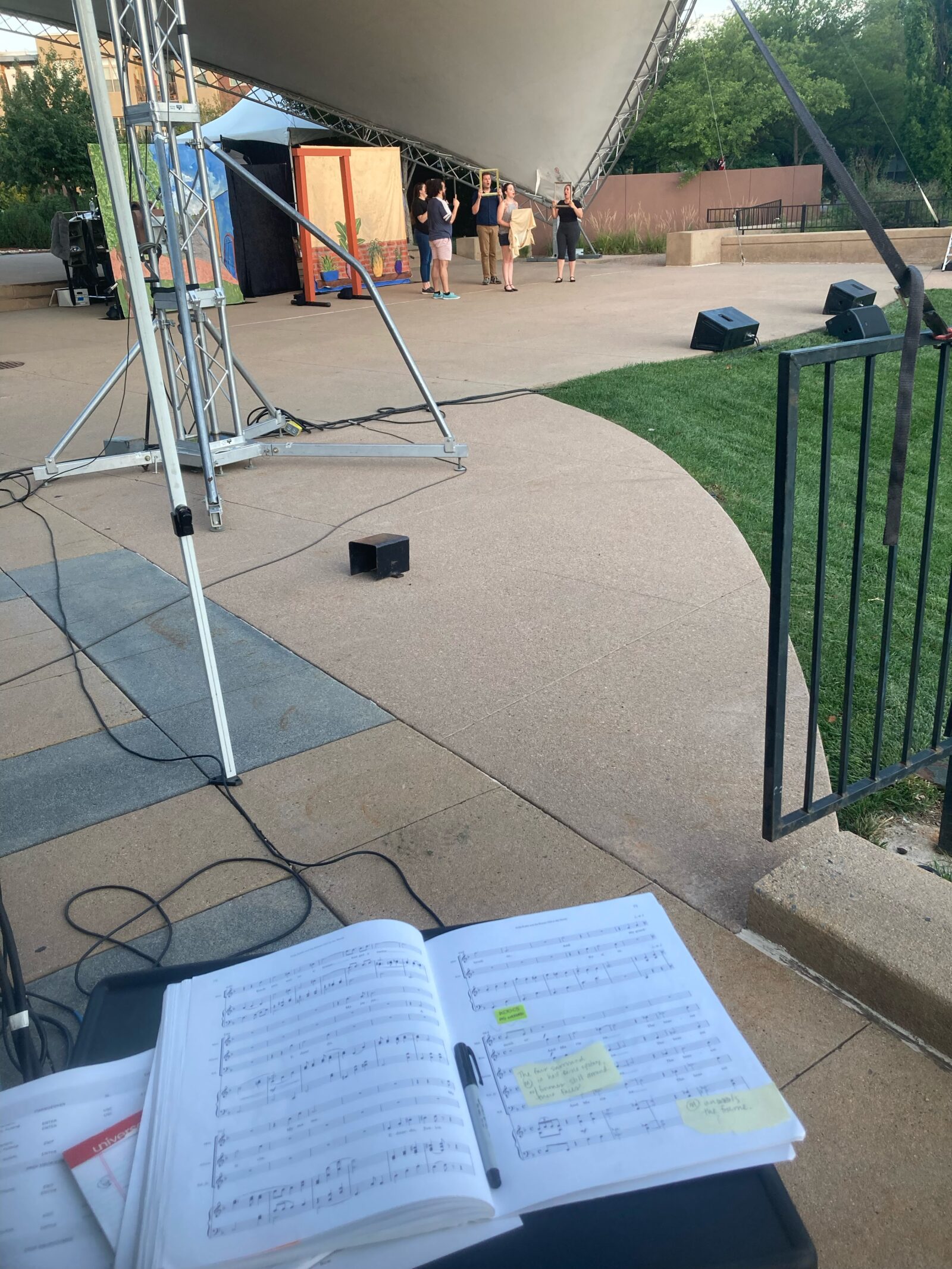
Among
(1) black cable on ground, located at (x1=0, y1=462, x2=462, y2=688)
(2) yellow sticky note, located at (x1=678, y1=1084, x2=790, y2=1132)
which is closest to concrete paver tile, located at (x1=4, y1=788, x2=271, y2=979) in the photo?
(1) black cable on ground, located at (x1=0, y1=462, x2=462, y2=688)

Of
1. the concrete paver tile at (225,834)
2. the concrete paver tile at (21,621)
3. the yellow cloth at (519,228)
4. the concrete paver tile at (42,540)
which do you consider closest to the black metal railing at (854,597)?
the concrete paver tile at (225,834)

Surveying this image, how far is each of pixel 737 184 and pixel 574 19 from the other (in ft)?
57.5

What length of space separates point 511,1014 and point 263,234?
2013 centimetres

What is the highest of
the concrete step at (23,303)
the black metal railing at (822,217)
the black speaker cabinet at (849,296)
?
the black metal railing at (822,217)

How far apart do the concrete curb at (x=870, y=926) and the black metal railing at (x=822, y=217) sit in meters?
18.1

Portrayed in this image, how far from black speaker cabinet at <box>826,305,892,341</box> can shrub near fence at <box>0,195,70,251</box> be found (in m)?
33.3

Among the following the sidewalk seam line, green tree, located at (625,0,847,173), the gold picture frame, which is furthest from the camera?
green tree, located at (625,0,847,173)

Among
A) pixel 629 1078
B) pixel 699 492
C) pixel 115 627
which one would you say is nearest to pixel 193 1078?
pixel 629 1078

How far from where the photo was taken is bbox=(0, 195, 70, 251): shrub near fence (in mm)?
35750

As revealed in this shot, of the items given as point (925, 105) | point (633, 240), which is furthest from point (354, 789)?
point (925, 105)

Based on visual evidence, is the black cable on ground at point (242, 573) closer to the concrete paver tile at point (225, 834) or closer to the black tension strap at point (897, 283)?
the concrete paver tile at point (225, 834)

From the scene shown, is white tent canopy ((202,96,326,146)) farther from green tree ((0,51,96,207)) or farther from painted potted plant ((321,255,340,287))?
painted potted plant ((321,255,340,287))

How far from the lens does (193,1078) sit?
114 cm

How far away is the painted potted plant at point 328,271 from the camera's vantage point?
17.9 metres
